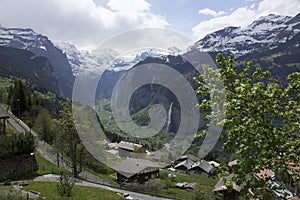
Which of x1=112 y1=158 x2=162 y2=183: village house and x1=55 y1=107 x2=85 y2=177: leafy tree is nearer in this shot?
x1=55 y1=107 x2=85 y2=177: leafy tree

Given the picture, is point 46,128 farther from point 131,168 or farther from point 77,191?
point 77,191

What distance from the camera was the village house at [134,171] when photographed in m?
54.6

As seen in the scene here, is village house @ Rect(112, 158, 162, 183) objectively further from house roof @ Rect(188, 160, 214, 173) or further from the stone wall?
house roof @ Rect(188, 160, 214, 173)

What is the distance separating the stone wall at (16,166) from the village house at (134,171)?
20.3 m

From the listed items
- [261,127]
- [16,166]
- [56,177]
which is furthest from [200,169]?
[261,127]

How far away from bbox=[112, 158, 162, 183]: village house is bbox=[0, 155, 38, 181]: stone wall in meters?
20.3

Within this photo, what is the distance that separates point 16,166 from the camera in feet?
108

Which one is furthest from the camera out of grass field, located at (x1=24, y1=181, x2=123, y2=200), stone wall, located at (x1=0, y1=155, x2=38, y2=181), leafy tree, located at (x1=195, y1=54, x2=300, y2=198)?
stone wall, located at (x1=0, y1=155, x2=38, y2=181)

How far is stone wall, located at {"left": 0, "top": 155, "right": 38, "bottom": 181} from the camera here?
3159 centimetres

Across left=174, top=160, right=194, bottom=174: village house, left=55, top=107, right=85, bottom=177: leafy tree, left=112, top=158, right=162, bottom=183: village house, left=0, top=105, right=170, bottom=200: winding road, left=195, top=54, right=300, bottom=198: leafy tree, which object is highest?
left=195, top=54, right=300, bottom=198: leafy tree

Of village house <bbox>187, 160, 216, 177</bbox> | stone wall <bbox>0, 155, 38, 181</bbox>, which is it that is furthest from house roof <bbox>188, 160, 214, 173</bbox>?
stone wall <bbox>0, 155, 38, 181</bbox>

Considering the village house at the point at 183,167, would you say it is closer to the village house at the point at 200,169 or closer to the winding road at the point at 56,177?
the village house at the point at 200,169

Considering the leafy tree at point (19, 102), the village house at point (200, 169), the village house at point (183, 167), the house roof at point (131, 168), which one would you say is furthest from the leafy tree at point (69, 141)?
the village house at point (183, 167)

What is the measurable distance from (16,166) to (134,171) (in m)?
26.5
